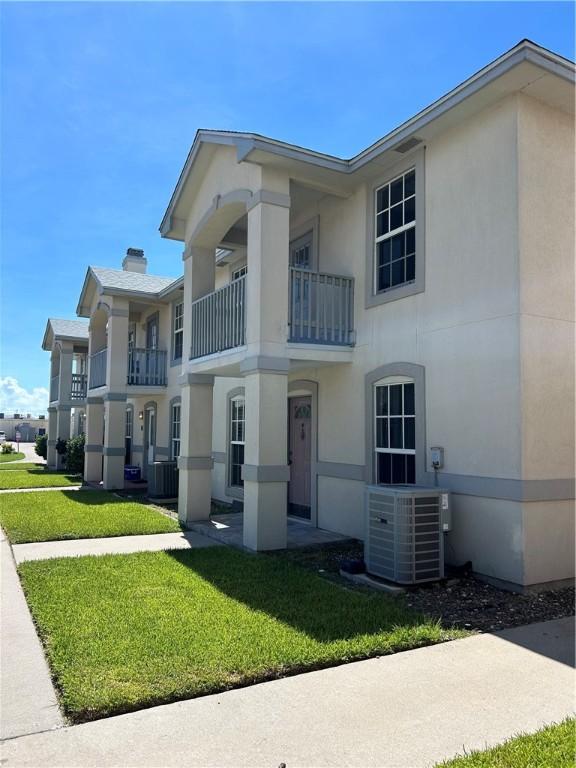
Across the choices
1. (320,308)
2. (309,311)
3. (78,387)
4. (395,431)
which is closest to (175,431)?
(320,308)

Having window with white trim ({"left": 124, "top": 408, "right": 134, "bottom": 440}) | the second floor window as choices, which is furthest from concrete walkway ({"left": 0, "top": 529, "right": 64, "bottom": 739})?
window with white trim ({"left": 124, "top": 408, "right": 134, "bottom": 440})

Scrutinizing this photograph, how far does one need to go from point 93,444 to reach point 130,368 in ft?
10.2

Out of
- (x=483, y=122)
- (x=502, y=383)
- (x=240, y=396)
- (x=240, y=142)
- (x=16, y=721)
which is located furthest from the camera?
(x=240, y=396)

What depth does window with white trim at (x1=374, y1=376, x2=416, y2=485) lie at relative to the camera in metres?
8.66

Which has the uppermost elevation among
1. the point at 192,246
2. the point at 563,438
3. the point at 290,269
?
the point at 192,246

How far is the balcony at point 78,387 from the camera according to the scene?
25484 mm

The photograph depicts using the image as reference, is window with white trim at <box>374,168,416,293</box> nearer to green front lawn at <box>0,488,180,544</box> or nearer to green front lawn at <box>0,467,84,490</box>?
green front lawn at <box>0,488,180,544</box>

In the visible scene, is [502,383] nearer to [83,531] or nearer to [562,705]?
[562,705]

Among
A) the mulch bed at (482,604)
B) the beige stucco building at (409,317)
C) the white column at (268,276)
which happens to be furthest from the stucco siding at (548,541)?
the white column at (268,276)

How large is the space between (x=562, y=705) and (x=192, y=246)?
10.2 m

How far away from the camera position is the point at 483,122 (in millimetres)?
7590

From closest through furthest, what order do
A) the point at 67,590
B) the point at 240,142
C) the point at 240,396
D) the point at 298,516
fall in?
1. the point at 67,590
2. the point at 240,142
3. the point at 298,516
4. the point at 240,396

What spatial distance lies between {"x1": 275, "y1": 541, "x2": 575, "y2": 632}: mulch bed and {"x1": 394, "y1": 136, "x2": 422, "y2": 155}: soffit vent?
5859mm

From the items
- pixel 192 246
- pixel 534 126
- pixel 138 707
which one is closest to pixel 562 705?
pixel 138 707
